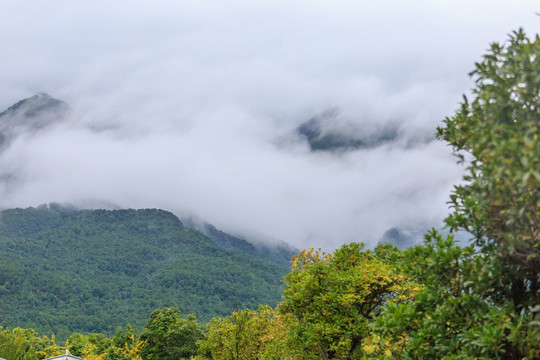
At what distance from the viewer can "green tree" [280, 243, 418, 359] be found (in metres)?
14.2

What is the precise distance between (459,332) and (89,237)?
17762cm

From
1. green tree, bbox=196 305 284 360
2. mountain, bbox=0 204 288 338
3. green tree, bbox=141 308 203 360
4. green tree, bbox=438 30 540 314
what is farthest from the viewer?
mountain, bbox=0 204 288 338

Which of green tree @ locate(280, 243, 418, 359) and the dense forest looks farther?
green tree @ locate(280, 243, 418, 359)

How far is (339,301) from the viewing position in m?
14.3

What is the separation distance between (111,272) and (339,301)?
477ft

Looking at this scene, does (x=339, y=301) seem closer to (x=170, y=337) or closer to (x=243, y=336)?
(x=243, y=336)

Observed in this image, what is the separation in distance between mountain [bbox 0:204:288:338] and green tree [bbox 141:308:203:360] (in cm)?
1980

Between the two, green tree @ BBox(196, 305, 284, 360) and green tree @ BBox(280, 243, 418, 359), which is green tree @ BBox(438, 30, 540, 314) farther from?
green tree @ BBox(196, 305, 284, 360)

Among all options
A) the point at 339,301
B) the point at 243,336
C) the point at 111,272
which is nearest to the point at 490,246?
the point at 339,301

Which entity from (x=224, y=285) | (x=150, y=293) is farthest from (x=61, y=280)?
(x=224, y=285)

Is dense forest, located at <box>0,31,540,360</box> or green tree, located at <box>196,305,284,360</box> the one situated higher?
dense forest, located at <box>0,31,540,360</box>

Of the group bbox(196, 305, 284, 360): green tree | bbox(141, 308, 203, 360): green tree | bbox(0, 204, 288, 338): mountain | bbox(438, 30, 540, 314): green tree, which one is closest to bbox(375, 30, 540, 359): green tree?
bbox(438, 30, 540, 314): green tree

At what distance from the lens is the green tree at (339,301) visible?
559 inches

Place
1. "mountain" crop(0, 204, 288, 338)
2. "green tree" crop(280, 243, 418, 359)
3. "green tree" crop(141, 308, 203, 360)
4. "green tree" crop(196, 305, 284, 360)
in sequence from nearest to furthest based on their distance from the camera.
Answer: "green tree" crop(280, 243, 418, 359) → "green tree" crop(196, 305, 284, 360) → "green tree" crop(141, 308, 203, 360) → "mountain" crop(0, 204, 288, 338)
